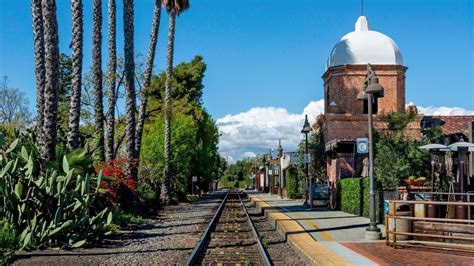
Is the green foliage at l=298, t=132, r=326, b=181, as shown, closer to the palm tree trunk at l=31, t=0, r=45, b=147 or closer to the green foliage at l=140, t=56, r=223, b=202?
the green foliage at l=140, t=56, r=223, b=202

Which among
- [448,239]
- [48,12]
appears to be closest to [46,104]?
[48,12]

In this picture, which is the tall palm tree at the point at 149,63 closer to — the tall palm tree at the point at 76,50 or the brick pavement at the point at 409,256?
the tall palm tree at the point at 76,50

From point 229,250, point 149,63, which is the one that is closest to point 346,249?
point 229,250

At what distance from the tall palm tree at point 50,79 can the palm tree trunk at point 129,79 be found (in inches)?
399

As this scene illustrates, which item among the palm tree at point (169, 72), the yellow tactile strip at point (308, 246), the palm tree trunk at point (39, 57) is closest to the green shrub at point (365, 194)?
the yellow tactile strip at point (308, 246)

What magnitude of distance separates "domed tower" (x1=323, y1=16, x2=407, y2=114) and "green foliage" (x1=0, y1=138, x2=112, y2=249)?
31640 millimetres

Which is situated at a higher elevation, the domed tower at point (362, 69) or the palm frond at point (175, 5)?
the palm frond at point (175, 5)

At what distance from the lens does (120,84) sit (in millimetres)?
34812

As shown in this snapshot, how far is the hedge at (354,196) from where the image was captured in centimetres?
2509

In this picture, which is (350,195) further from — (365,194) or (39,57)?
(39,57)

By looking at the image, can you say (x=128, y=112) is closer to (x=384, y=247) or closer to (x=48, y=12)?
(x=48, y=12)

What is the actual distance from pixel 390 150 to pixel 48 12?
17089mm

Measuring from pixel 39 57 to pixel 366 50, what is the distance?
29953mm

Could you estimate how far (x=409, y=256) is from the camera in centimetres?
1295
